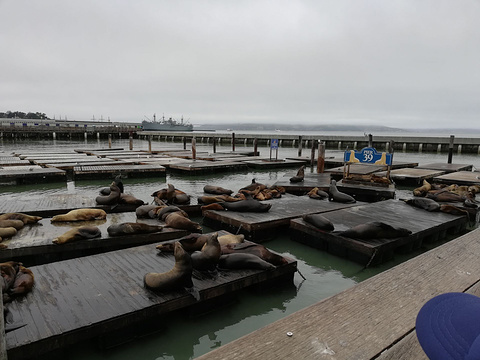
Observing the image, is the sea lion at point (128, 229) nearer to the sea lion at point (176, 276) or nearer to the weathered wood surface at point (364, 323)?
the sea lion at point (176, 276)

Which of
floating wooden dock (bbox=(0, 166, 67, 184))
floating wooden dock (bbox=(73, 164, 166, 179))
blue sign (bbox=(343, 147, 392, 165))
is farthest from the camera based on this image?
floating wooden dock (bbox=(73, 164, 166, 179))

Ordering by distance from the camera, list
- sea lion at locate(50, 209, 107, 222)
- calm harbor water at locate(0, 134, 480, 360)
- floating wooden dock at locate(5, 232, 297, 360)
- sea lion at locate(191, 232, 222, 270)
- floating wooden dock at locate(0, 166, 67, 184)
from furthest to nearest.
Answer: floating wooden dock at locate(0, 166, 67, 184) < sea lion at locate(50, 209, 107, 222) < sea lion at locate(191, 232, 222, 270) < calm harbor water at locate(0, 134, 480, 360) < floating wooden dock at locate(5, 232, 297, 360)

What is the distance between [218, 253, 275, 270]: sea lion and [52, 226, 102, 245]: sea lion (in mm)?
2079

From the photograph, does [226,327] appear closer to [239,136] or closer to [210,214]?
[210,214]

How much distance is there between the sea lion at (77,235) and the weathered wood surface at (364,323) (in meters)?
3.47

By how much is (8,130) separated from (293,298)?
52.7 metres

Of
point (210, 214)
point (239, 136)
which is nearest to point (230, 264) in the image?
point (210, 214)

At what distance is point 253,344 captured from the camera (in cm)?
191

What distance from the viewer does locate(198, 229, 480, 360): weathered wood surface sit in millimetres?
1848

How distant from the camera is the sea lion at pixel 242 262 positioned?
3803mm

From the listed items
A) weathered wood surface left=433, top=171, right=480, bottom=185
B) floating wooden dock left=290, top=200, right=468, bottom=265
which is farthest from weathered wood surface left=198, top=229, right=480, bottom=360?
weathered wood surface left=433, top=171, right=480, bottom=185

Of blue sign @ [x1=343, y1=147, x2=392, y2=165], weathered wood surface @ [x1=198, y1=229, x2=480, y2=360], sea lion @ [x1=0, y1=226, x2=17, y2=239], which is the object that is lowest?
sea lion @ [x1=0, y1=226, x2=17, y2=239]

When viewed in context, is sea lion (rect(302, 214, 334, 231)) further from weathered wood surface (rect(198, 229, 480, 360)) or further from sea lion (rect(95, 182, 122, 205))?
sea lion (rect(95, 182, 122, 205))

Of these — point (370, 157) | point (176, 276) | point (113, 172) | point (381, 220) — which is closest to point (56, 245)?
point (176, 276)
